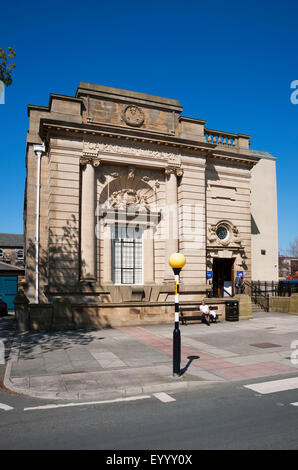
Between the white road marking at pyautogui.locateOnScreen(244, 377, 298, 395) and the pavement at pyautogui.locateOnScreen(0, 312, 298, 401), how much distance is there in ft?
1.78

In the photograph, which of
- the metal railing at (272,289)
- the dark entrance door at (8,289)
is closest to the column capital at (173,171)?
the metal railing at (272,289)

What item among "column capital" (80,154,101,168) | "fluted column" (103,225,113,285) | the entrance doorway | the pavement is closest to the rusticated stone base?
the pavement

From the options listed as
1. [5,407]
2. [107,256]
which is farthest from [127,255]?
[5,407]

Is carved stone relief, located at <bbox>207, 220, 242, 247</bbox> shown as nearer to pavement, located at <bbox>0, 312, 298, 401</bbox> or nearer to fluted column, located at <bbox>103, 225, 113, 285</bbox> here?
fluted column, located at <bbox>103, 225, 113, 285</bbox>

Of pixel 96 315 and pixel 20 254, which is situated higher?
pixel 20 254

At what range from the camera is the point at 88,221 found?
18.2 metres

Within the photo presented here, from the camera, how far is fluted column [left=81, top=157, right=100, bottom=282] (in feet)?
59.0

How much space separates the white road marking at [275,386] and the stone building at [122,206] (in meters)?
9.32

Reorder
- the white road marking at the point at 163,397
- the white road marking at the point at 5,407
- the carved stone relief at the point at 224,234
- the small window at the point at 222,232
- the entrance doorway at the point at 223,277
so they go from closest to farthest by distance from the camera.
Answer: the white road marking at the point at 5,407, the white road marking at the point at 163,397, the carved stone relief at the point at 224,234, the small window at the point at 222,232, the entrance doorway at the point at 223,277

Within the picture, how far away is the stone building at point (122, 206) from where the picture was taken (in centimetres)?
1756

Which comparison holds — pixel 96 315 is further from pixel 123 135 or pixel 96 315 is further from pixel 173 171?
pixel 123 135

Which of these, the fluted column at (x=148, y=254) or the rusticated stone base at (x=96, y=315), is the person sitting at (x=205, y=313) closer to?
the rusticated stone base at (x=96, y=315)

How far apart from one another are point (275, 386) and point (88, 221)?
1240 cm

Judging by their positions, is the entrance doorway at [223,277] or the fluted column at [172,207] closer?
the fluted column at [172,207]
